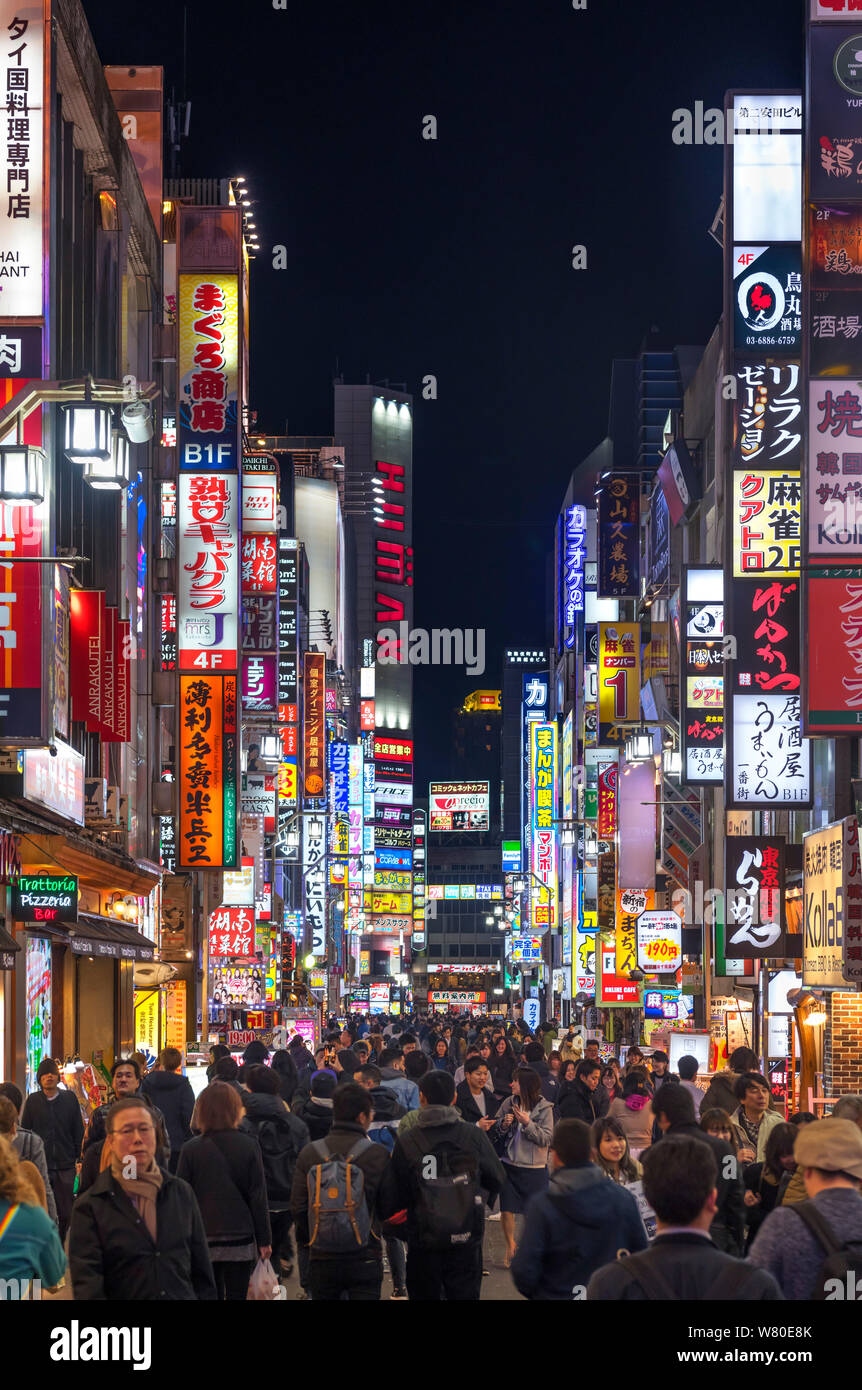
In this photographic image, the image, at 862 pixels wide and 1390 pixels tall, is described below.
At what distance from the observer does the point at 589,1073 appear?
62.8 ft

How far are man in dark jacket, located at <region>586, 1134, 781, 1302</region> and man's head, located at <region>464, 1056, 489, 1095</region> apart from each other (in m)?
11.9

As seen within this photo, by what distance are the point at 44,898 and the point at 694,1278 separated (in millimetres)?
18355

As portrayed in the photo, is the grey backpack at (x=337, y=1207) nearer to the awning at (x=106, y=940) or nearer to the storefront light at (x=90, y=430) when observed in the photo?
the storefront light at (x=90, y=430)

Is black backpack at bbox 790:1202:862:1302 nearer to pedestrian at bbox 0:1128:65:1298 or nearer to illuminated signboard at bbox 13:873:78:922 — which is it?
pedestrian at bbox 0:1128:65:1298

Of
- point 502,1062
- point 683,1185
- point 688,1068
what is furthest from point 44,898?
point 683,1185

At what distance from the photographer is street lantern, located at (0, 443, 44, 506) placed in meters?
15.4

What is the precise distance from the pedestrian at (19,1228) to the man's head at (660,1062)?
20.0 m

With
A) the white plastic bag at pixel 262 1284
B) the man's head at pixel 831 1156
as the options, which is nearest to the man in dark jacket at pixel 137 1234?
the white plastic bag at pixel 262 1284

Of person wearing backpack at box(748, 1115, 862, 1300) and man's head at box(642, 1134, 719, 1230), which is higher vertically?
man's head at box(642, 1134, 719, 1230)

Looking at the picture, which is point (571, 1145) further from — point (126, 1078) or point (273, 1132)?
point (126, 1078)

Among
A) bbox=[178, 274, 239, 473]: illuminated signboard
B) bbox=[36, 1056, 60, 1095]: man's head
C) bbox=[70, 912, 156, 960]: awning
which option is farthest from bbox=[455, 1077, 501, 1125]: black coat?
bbox=[178, 274, 239, 473]: illuminated signboard

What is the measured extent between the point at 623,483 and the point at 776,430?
2919 centimetres

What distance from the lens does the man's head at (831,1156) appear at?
695 centimetres
